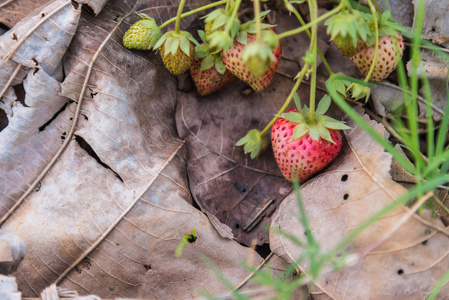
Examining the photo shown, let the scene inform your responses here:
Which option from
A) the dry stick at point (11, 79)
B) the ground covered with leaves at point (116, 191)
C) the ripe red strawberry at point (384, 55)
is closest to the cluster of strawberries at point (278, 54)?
the ripe red strawberry at point (384, 55)

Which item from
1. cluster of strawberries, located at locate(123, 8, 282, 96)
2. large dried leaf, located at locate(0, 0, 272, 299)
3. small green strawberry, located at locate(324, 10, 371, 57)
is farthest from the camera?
large dried leaf, located at locate(0, 0, 272, 299)

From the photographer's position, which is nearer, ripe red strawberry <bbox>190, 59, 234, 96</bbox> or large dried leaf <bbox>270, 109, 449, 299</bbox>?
large dried leaf <bbox>270, 109, 449, 299</bbox>

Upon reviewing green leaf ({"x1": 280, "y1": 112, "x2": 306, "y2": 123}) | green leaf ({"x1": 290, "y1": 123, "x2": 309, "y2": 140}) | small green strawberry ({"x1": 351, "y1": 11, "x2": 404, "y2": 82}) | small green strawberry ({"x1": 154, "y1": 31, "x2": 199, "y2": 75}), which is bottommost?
Result: green leaf ({"x1": 290, "y1": 123, "x2": 309, "y2": 140})

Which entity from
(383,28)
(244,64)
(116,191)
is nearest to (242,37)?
(244,64)

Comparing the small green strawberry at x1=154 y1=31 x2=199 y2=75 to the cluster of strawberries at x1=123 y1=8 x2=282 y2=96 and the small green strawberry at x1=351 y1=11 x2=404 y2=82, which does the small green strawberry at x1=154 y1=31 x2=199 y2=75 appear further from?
the small green strawberry at x1=351 y1=11 x2=404 y2=82

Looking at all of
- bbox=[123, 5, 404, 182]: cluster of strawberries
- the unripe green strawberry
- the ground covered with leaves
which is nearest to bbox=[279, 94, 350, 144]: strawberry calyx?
bbox=[123, 5, 404, 182]: cluster of strawberries

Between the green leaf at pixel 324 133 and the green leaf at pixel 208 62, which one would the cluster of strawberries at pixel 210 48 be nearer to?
the green leaf at pixel 208 62

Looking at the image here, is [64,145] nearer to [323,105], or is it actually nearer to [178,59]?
[178,59]
